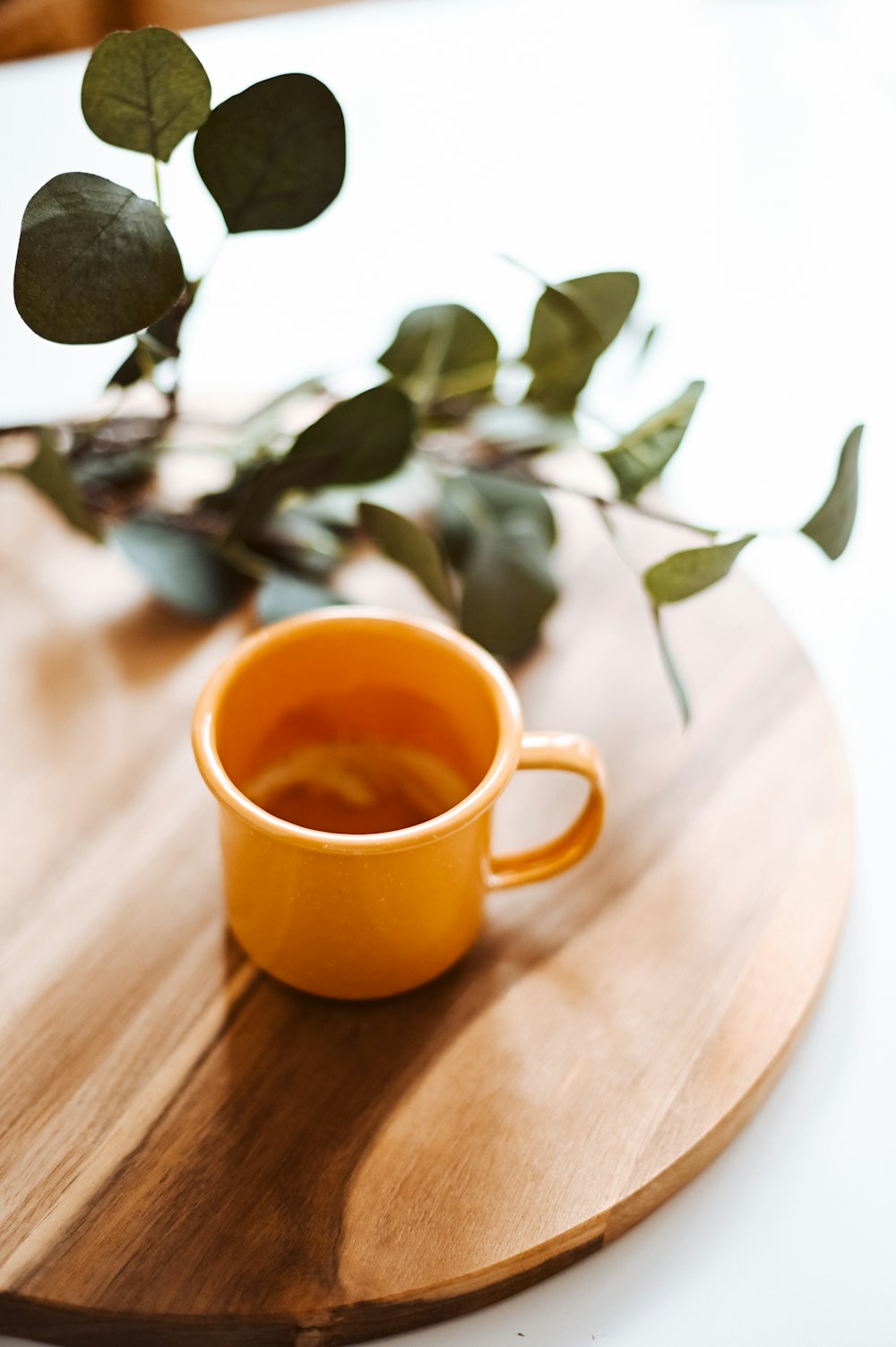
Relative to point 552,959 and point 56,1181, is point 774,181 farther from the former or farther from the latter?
point 56,1181

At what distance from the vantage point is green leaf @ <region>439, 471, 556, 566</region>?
61 cm

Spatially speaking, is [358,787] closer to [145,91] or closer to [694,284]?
[145,91]

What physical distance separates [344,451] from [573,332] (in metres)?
0.13

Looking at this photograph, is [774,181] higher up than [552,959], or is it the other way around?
[774,181]

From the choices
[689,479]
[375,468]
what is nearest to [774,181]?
[689,479]

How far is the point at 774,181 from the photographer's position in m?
0.98

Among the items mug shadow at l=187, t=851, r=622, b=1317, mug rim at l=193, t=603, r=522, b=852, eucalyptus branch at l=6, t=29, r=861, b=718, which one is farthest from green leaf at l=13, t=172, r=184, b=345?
mug shadow at l=187, t=851, r=622, b=1317

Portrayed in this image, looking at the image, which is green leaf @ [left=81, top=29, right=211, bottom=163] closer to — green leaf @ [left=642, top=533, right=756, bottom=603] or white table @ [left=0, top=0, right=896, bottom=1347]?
white table @ [left=0, top=0, right=896, bottom=1347]

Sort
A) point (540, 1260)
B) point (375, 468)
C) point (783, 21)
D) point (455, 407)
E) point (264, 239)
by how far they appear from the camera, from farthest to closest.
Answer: point (783, 21), point (264, 239), point (455, 407), point (375, 468), point (540, 1260)

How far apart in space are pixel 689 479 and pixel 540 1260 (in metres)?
0.51

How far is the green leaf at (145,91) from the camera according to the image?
38 centimetres

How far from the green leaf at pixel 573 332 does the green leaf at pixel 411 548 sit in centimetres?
12

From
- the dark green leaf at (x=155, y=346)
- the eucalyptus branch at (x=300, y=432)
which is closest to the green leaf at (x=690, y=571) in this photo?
the eucalyptus branch at (x=300, y=432)

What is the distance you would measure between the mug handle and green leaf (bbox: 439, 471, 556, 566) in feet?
0.59
